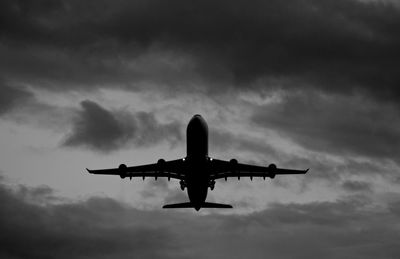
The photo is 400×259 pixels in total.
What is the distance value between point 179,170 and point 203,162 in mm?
6074

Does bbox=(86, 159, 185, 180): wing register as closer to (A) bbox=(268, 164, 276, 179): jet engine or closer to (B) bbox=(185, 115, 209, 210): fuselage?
(B) bbox=(185, 115, 209, 210): fuselage

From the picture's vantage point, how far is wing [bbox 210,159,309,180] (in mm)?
110438

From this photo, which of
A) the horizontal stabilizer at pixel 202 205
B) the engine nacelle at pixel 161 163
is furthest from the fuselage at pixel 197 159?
the engine nacelle at pixel 161 163

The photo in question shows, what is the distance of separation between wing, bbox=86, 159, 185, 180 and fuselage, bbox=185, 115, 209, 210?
1876 mm

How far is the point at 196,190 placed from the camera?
112 metres

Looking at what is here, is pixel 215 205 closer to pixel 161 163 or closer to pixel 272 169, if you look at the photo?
pixel 272 169

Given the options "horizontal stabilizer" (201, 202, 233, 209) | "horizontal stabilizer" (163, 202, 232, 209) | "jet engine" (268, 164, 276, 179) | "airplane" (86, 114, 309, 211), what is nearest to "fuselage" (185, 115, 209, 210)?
"airplane" (86, 114, 309, 211)

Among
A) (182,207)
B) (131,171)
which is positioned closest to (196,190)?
(182,207)

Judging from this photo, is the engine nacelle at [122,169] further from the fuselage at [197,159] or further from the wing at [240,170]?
the wing at [240,170]

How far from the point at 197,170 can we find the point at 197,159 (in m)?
2.75

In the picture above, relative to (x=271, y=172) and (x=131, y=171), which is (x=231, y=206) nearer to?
(x=271, y=172)

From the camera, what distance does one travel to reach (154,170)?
113562 mm

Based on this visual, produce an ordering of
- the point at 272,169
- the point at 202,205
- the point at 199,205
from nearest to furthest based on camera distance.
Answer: the point at 272,169 → the point at 199,205 → the point at 202,205

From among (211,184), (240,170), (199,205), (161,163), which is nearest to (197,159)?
(161,163)
